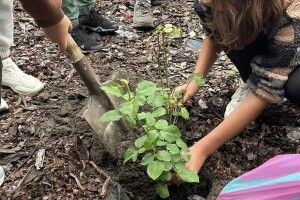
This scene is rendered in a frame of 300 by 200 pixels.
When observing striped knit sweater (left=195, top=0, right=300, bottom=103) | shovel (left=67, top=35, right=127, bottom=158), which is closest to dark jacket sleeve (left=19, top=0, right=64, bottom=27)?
shovel (left=67, top=35, right=127, bottom=158)

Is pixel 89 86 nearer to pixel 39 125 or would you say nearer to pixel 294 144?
pixel 39 125

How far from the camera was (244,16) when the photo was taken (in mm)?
1701

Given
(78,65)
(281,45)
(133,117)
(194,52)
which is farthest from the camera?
(194,52)

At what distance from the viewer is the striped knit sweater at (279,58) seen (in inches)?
69.1

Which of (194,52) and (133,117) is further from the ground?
(133,117)

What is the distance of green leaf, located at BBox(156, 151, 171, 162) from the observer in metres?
1.56

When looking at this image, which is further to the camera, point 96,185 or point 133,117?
point 96,185

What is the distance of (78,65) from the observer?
207cm

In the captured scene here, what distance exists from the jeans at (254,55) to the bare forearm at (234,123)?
0.14 meters

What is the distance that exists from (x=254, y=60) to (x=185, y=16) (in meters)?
1.58

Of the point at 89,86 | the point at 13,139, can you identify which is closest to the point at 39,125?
the point at 13,139

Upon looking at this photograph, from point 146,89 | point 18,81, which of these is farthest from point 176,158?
point 18,81

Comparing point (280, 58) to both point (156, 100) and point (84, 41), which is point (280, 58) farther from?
point (84, 41)

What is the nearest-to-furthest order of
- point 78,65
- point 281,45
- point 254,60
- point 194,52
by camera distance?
1. point 281,45
2. point 254,60
3. point 78,65
4. point 194,52
